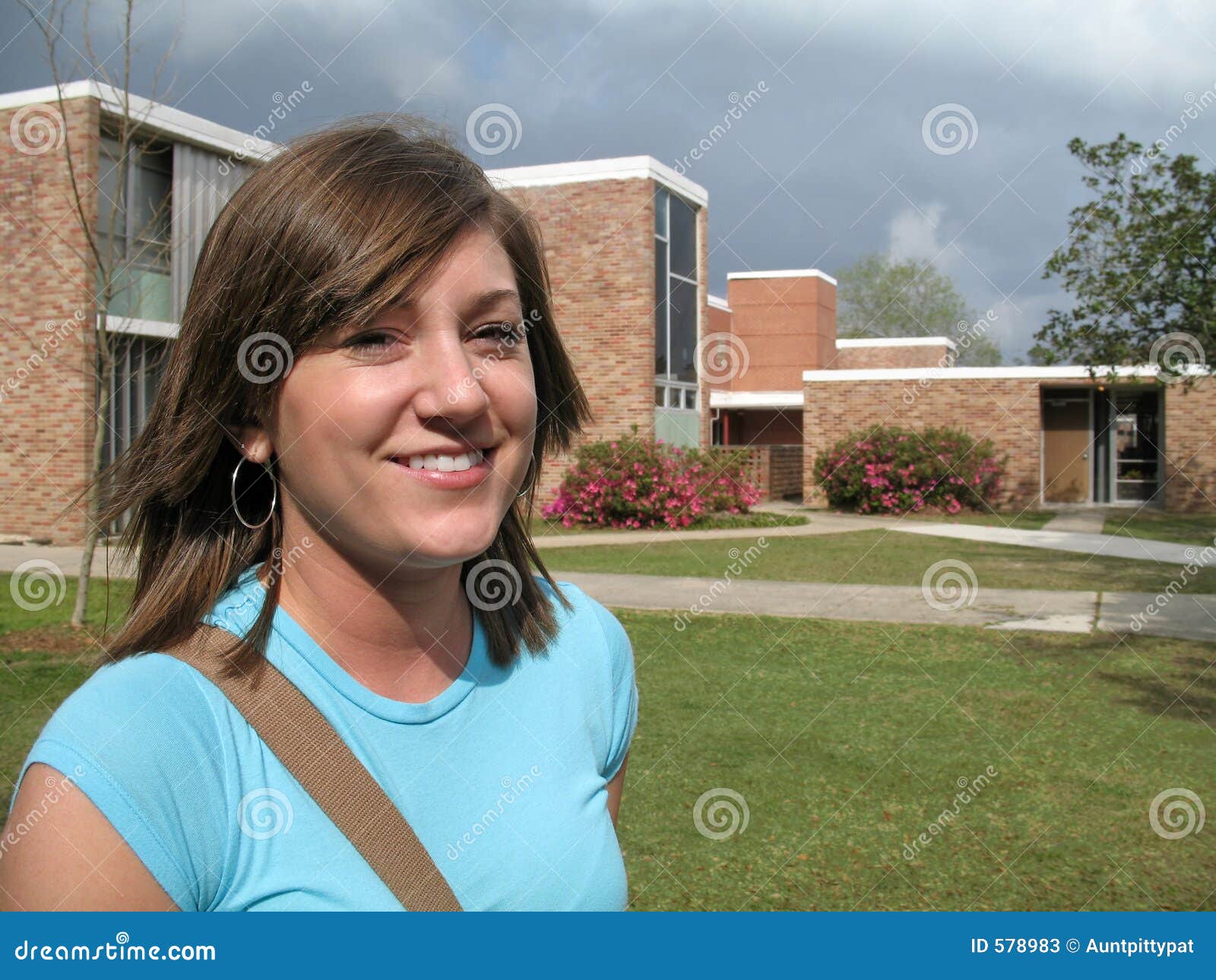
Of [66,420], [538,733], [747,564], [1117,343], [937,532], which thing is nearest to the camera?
[538,733]

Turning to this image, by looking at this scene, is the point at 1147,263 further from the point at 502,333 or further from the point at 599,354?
the point at 599,354

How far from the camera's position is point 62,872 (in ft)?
3.98

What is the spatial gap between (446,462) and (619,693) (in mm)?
663

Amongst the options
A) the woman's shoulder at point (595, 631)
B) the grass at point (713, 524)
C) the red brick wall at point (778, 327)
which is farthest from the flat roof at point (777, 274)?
the woman's shoulder at point (595, 631)

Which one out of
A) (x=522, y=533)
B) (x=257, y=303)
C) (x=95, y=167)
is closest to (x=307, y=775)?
(x=257, y=303)

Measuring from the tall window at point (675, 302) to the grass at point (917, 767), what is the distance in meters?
15.4

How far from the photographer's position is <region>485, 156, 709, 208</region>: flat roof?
2339 cm

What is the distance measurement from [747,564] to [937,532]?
757cm

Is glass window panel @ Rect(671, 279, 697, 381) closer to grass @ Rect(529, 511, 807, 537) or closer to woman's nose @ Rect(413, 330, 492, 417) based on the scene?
grass @ Rect(529, 511, 807, 537)

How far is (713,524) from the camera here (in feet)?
71.1

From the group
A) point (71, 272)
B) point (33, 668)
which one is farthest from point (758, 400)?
point (33, 668)

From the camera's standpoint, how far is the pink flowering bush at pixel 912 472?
25.8m

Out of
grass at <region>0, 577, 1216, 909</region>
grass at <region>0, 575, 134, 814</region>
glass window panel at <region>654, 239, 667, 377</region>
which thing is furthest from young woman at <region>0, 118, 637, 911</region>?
glass window panel at <region>654, 239, 667, 377</region>

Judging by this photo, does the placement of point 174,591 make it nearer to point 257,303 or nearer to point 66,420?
point 257,303
